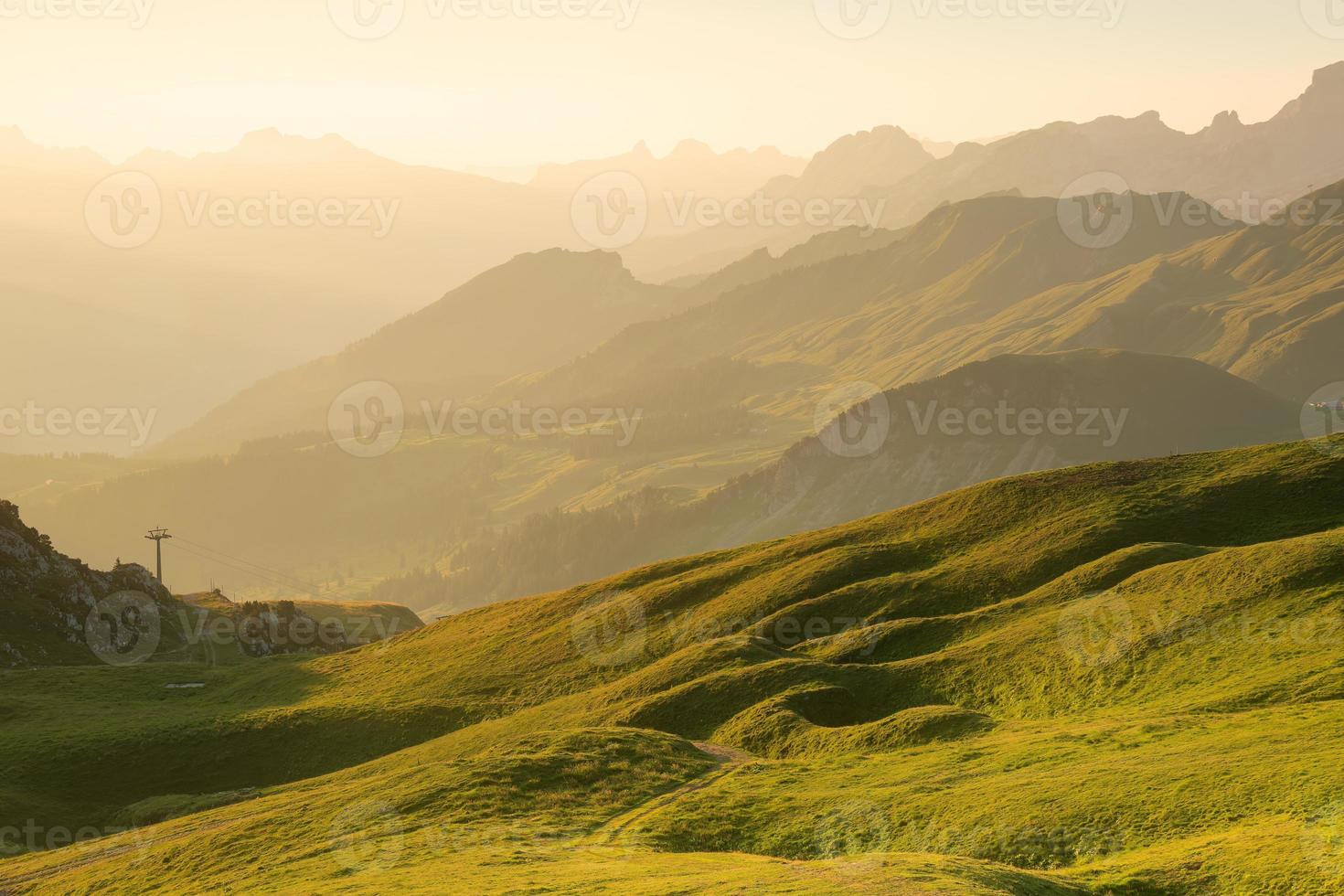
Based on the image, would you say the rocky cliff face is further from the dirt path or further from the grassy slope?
the dirt path

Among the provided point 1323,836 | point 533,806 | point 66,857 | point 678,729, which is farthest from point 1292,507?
point 66,857

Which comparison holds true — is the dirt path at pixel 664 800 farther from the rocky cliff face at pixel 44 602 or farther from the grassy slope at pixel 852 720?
the rocky cliff face at pixel 44 602

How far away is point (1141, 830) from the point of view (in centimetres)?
4459

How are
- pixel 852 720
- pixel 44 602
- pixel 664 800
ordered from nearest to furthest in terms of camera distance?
1. pixel 664 800
2. pixel 852 720
3. pixel 44 602

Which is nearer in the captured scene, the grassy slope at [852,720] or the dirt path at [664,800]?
the grassy slope at [852,720]

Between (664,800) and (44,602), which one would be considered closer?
(664,800)

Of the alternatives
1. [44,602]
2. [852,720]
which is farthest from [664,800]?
[44,602]

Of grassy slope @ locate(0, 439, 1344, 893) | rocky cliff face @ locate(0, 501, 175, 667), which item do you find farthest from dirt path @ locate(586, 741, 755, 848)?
rocky cliff face @ locate(0, 501, 175, 667)

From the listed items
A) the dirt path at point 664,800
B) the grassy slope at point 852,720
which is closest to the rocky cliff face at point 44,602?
the grassy slope at point 852,720

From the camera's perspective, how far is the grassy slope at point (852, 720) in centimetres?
4534

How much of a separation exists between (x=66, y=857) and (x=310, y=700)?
3664cm

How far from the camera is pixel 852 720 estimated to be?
2904 inches

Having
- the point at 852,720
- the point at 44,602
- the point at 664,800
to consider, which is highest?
the point at 44,602

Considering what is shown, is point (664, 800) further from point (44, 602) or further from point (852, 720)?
point (44, 602)
